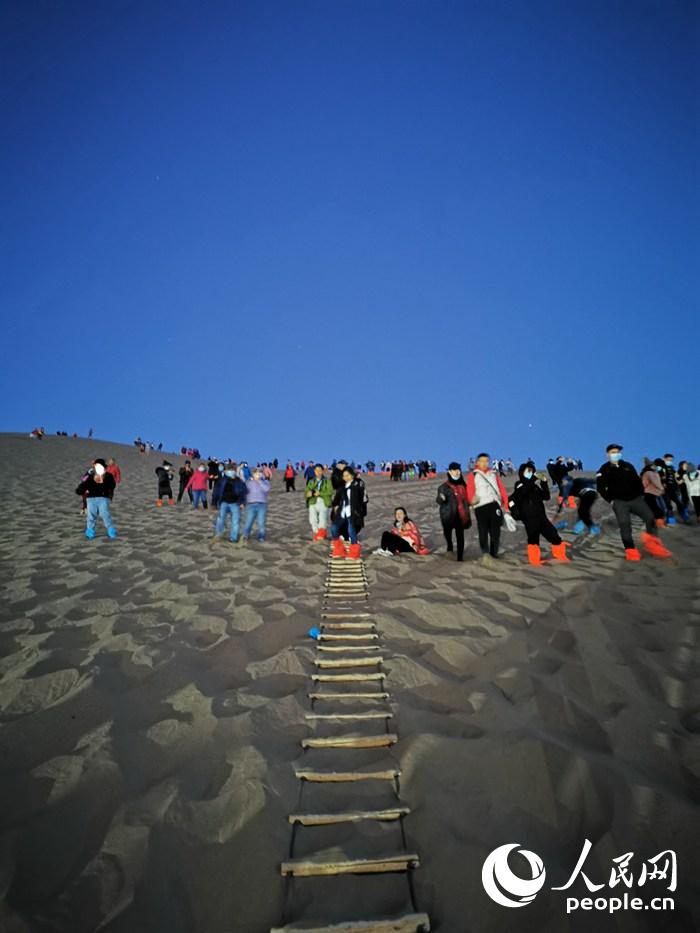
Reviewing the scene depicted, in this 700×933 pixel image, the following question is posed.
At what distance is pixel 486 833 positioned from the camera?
7.55 feet

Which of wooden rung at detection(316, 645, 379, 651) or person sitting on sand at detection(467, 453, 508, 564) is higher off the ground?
person sitting on sand at detection(467, 453, 508, 564)

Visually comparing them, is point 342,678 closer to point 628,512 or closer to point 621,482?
point 621,482

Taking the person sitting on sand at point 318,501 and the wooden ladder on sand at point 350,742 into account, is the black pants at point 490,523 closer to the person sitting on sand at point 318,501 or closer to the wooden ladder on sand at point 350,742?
the wooden ladder on sand at point 350,742

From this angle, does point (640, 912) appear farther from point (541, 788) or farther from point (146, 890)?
point (146, 890)

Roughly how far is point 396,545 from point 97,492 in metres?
6.73

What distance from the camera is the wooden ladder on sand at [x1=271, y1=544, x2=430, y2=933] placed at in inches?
78.0

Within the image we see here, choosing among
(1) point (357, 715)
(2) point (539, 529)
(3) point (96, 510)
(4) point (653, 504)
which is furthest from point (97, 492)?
(4) point (653, 504)

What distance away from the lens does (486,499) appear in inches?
301

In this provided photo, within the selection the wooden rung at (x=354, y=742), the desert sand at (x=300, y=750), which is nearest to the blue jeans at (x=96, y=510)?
the desert sand at (x=300, y=750)

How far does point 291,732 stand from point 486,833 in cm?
141

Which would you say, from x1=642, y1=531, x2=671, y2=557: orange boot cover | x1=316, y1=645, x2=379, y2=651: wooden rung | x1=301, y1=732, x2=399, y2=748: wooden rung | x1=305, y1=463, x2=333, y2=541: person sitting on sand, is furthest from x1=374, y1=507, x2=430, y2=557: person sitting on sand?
x1=301, y1=732, x2=399, y2=748: wooden rung

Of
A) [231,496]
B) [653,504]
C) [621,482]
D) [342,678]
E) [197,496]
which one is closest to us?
[342,678]

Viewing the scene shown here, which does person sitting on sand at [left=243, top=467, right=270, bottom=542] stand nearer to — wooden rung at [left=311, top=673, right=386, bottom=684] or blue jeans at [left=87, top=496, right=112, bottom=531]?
blue jeans at [left=87, top=496, right=112, bottom=531]

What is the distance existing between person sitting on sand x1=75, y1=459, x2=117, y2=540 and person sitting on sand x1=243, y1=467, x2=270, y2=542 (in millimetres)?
3023
